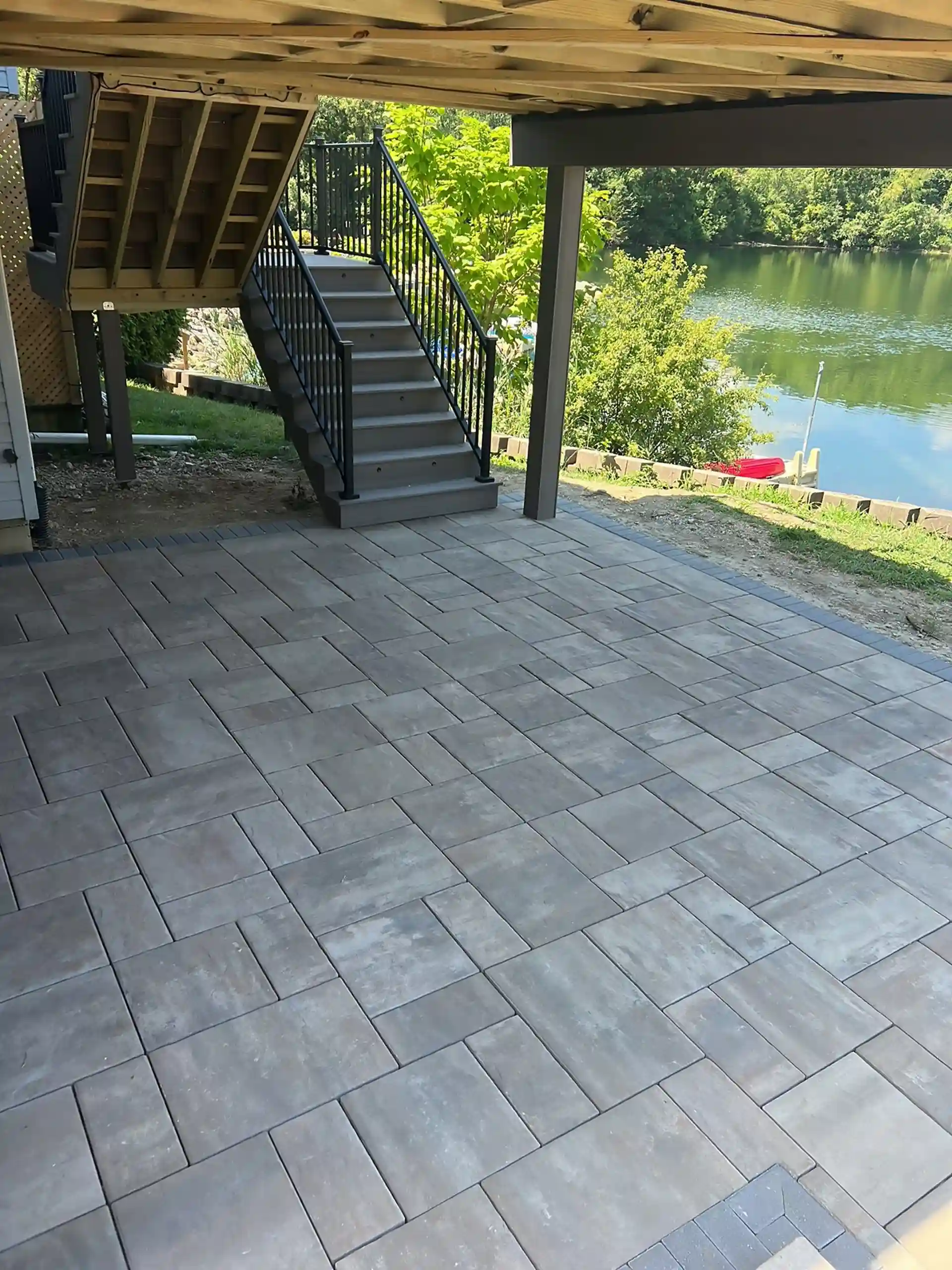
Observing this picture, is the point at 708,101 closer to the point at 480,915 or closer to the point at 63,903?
the point at 480,915

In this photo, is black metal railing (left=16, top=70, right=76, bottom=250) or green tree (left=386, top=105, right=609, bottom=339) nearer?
black metal railing (left=16, top=70, right=76, bottom=250)

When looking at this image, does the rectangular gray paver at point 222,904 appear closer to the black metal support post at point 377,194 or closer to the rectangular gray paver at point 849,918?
the rectangular gray paver at point 849,918

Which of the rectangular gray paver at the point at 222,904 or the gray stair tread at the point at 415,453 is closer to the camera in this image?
the rectangular gray paver at the point at 222,904

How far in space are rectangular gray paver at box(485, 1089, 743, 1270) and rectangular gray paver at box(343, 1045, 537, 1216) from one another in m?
0.06

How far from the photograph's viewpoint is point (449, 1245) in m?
1.87

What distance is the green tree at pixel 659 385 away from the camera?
9.84m

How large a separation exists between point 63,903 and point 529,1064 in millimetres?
1405

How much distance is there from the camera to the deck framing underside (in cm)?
221

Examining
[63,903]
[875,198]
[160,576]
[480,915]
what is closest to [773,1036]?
[480,915]

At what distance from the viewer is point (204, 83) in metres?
4.29

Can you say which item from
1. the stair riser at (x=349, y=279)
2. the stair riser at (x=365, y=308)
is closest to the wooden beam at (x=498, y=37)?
the stair riser at (x=365, y=308)

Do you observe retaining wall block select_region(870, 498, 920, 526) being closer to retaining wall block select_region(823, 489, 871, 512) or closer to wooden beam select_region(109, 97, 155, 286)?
retaining wall block select_region(823, 489, 871, 512)

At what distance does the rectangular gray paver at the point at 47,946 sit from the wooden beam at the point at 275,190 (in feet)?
14.1

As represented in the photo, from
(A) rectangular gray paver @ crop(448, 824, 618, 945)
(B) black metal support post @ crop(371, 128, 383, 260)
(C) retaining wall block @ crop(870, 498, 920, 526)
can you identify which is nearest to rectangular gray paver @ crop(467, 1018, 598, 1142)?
(A) rectangular gray paver @ crop(448, 824, 618, 945)
